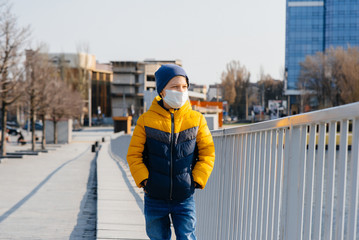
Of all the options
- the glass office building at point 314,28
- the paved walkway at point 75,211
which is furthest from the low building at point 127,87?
the paved walkway at point 75,211

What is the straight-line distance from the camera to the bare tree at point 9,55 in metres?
24.8

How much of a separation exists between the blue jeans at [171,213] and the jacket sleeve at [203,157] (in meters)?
0.17

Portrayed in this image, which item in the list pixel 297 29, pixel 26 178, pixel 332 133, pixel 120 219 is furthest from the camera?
pixel 297 29

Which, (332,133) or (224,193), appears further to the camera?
(224,193)

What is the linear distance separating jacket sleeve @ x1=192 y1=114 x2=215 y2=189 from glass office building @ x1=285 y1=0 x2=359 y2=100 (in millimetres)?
90463

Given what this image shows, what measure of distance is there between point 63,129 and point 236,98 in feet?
197

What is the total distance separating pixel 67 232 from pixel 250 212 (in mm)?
3721

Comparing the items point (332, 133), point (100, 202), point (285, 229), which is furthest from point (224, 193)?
point (100, 202)

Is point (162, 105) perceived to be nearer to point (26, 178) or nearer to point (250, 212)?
point (250, 212)

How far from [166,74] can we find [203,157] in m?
0.57

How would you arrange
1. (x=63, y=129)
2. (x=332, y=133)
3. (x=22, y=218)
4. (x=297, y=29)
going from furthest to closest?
1. (x=297, y=29)
2. (x=63, y=129)
3. (x=22, y=218)
4. (x=332, y=133)

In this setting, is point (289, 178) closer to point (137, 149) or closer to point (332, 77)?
point (137, 149)

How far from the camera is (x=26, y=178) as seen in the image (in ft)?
49.2

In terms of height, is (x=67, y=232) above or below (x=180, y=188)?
below
